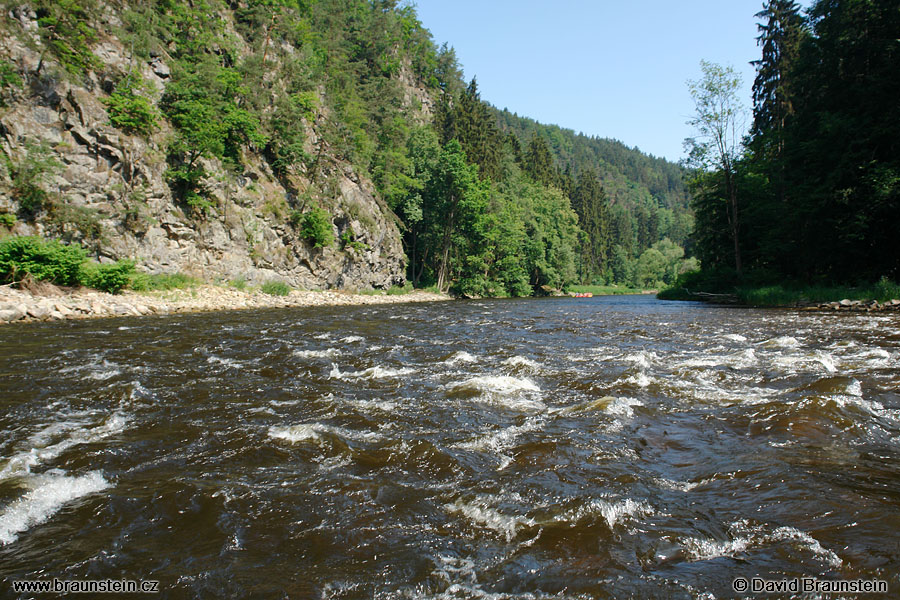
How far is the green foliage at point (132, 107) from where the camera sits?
2467 centimetres

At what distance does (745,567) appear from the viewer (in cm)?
279

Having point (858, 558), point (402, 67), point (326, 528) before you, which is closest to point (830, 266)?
point (858, 558)

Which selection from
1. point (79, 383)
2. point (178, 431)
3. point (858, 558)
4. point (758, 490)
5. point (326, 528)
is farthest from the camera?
point (79, 383)

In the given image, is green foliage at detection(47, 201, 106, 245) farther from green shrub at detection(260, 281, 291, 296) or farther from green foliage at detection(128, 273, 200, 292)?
green shrub at detection(260, 281, 291, 296)

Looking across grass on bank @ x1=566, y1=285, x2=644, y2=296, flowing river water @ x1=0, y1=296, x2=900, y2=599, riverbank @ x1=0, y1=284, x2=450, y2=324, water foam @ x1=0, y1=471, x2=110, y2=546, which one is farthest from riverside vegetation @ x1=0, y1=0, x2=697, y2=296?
water foam @ x1=0, y1=471, x2=110, y2=546

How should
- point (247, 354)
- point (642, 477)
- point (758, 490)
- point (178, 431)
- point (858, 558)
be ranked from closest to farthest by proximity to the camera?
point (858, 558), point (758, 490), point (642, 477), point (178, 431), point (247, 354)

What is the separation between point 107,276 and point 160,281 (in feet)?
9.84

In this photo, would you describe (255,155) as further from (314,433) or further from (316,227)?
(314,433)

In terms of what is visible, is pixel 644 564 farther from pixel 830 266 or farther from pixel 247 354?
pixel 830 266

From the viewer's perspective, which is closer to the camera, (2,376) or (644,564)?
(644,564)

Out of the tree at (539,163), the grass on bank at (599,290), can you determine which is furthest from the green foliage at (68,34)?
the tree at (539,163)

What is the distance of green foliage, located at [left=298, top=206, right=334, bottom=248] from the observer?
115ft

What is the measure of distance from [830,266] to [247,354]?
29465 mm

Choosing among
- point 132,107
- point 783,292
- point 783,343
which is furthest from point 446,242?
point 783,343
